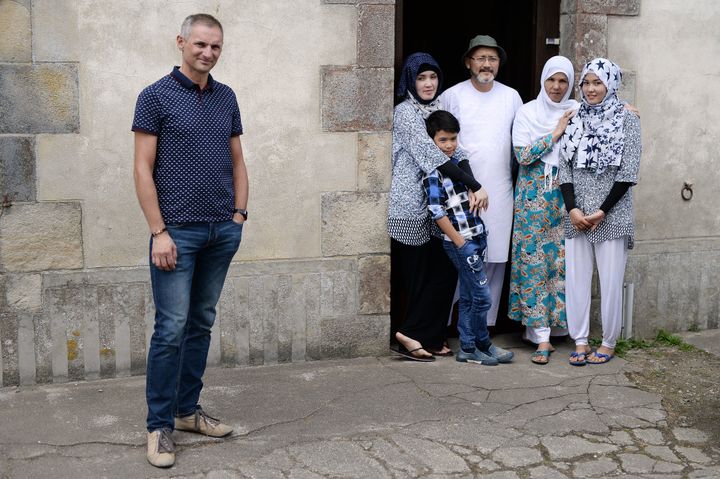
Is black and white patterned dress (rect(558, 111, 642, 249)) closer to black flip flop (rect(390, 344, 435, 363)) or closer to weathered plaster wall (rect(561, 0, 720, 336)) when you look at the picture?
weathered plaster wall (rect(561, 0, 720, 336))

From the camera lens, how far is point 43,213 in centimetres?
480

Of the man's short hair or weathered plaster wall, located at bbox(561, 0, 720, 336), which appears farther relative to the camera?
weathered plaster wall, located at bbox(561, 0, 720, 336)

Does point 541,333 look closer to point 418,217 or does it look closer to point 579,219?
point 579,219

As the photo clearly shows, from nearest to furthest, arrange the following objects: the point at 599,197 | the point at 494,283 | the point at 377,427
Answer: the point at 377,427
the point at 599,197
the point at 494,283

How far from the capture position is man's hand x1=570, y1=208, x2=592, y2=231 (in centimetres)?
532

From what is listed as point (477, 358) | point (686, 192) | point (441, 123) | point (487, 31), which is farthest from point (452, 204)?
point (487, 31)

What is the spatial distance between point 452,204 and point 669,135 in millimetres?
1683

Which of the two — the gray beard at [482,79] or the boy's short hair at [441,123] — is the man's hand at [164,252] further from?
the gray beard at [482,79]

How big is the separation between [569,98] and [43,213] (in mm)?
3143

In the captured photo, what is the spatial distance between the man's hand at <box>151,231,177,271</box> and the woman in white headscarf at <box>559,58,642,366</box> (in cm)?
253

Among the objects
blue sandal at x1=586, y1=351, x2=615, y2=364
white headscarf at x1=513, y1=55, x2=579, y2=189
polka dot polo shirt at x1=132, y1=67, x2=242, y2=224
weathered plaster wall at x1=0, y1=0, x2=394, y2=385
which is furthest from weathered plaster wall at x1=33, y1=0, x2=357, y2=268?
blue sandal at x1=586, y1=351, x2=615, y2=364

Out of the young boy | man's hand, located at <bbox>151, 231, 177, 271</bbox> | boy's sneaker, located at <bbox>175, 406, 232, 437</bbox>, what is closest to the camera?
man's hand, located at <bbox>151, 231, 177, 271</bbox>

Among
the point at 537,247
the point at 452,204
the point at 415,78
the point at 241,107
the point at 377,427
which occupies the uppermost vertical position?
the point at 415,78

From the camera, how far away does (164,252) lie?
3744mm
